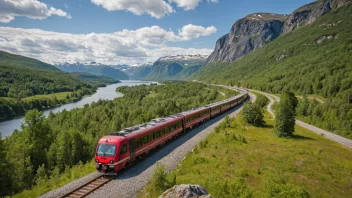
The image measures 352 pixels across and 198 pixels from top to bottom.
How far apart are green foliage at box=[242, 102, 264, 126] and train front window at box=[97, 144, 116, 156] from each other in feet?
110

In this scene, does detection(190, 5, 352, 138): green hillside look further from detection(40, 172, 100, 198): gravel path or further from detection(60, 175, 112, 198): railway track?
detection(40, 172, 100, 198): gravel path

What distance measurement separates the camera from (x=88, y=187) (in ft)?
63.0

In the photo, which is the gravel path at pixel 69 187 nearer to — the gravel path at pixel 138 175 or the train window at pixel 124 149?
the gravel path at pixel 138 175

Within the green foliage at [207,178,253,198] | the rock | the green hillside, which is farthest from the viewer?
the green hillside

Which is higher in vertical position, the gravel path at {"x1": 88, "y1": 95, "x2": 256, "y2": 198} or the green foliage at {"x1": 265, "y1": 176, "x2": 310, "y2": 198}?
the green foliage at {"x1": 265, "y1": 176, "x2": 310, "y2": 198}

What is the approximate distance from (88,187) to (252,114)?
37.4m

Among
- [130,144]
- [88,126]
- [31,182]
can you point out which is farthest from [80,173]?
[88,126]

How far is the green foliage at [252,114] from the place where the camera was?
1933 inches

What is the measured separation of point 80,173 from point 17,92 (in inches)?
7044

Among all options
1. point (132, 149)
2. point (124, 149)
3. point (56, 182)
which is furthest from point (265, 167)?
point (56, 182)

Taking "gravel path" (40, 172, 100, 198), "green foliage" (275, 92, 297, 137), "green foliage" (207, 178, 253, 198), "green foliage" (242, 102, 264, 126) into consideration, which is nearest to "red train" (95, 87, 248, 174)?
"gravel path" (40, 172, 100, 198)

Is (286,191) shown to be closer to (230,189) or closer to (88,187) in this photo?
(230,189)

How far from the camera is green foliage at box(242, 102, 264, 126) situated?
49.1 meters

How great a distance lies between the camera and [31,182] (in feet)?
125
